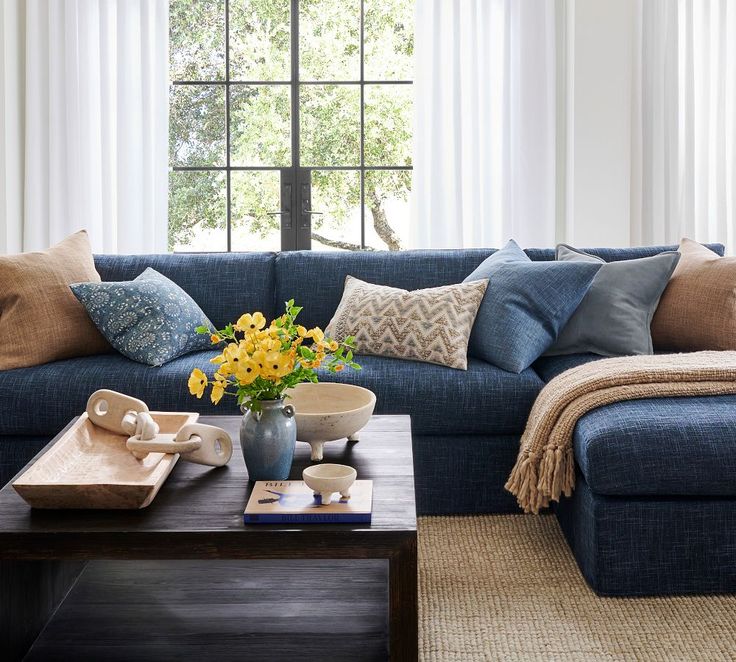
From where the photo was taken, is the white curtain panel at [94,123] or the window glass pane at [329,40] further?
the window glass pane at [329,40]

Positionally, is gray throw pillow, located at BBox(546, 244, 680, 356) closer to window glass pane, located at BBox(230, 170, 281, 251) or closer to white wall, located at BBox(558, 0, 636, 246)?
white wall, located at BBox(558, 0, 636, 246)

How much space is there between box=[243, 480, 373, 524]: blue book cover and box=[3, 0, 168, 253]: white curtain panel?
3314 millimetres

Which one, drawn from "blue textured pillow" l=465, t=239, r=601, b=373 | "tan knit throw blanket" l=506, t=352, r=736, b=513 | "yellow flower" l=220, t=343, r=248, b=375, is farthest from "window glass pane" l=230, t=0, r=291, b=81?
"yellow flower" l=220, t=343, r=248, b=375

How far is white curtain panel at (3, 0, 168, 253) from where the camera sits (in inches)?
190

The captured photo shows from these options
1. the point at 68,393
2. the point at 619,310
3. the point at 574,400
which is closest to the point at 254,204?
the point at 68,393

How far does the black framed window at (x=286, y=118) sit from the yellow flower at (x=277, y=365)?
329cm

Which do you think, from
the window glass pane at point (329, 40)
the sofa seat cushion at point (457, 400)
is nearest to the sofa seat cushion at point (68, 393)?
the sofa seat cushion at point (457, 400)

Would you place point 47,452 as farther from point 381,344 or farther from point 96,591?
point 381,344

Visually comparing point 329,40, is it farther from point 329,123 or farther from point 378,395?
point 378,395

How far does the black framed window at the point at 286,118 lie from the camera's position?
509 centimetres

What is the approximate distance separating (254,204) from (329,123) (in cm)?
62

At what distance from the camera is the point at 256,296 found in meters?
3.50

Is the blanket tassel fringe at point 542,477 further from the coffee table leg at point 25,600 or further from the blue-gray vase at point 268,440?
the coffee table leg at point 25,600

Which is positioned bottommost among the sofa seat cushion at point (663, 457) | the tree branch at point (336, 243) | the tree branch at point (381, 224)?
the sofa seat cushion at point (663, 457)
